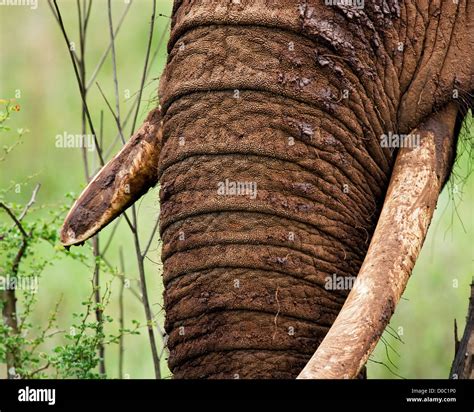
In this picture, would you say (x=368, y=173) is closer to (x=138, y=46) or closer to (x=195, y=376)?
(x=195, y=376)

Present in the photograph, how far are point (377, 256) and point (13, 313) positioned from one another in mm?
2511

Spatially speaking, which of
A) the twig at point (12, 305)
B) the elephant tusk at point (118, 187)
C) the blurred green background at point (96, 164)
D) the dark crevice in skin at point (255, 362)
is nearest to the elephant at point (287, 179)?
the dark crevice in skin at point (255, 362)

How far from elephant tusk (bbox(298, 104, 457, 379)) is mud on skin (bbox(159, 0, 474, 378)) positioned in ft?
0.42

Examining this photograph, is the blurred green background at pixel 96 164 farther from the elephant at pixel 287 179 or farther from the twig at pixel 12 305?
the elephant at pixel 287 179

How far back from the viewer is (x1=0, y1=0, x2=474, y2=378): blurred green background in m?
8.59

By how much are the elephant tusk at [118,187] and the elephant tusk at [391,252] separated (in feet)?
3.11

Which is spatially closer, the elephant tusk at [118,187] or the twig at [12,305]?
the elephant tusk at [118,187]

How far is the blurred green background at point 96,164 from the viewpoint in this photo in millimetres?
8586

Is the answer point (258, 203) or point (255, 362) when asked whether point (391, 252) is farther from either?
point (255, 362)

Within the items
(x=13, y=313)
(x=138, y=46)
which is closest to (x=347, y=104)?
(x=13, y=313)

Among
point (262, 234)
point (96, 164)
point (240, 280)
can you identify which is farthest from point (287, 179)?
point (96, 164)

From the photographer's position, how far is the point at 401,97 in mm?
4332

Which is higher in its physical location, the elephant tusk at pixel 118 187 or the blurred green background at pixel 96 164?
the blurred green background at pixel 96 164

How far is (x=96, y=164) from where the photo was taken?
9469 millimetres
